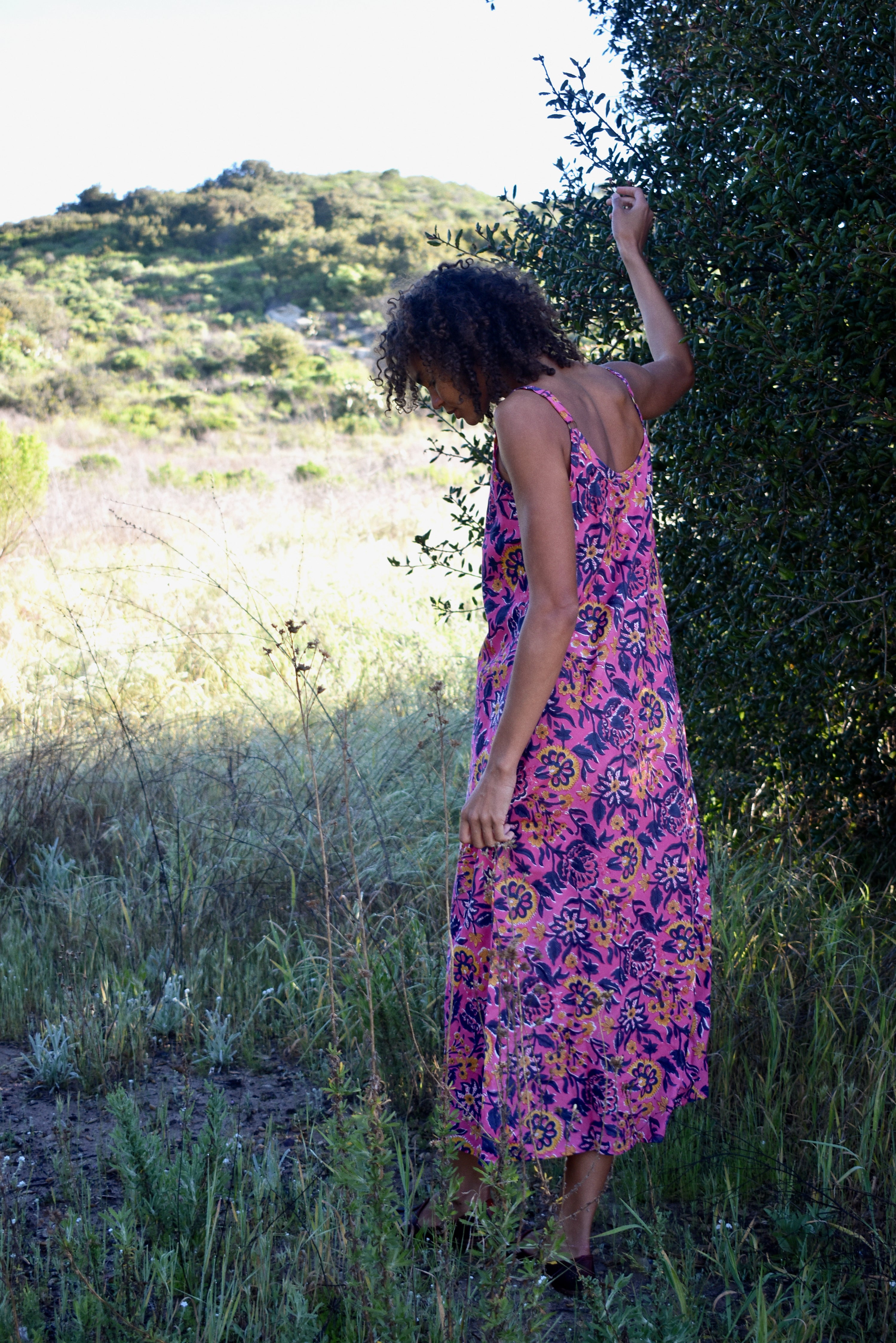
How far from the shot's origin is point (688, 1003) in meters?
2.06

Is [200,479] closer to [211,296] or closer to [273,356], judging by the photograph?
[273,356]

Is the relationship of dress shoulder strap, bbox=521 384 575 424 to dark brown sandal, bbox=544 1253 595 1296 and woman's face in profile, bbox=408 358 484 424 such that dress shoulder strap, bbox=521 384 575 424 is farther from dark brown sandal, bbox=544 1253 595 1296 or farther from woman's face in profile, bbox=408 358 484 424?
dark brown sandal, bbox=544 1253 595 1296

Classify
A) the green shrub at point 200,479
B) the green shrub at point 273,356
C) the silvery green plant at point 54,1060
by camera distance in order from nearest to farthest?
1. the silvery green plant at point 54,1060
2. the green shrub at point 200,479
3. the green shrub at point 273,356

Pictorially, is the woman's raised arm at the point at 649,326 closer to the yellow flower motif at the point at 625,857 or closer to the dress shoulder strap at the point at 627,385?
the dress shoulder strap at the point at 627,385

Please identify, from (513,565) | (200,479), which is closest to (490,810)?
(513,565)

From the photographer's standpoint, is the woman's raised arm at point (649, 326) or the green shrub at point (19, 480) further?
the green shrub at point (19, 480)

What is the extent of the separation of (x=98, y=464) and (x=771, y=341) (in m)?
16.8

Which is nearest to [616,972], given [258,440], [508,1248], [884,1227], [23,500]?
[508,1248]

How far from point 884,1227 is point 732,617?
141cm

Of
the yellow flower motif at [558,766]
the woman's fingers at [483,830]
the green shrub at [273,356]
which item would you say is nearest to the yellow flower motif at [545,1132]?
the woman's fingers at [483,830]

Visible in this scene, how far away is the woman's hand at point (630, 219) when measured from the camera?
2344 millimetres

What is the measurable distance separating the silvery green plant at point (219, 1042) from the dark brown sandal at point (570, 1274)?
46.3 inches

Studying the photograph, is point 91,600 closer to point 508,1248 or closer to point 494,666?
point 494,666

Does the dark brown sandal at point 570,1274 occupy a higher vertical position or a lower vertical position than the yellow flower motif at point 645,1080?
lower
